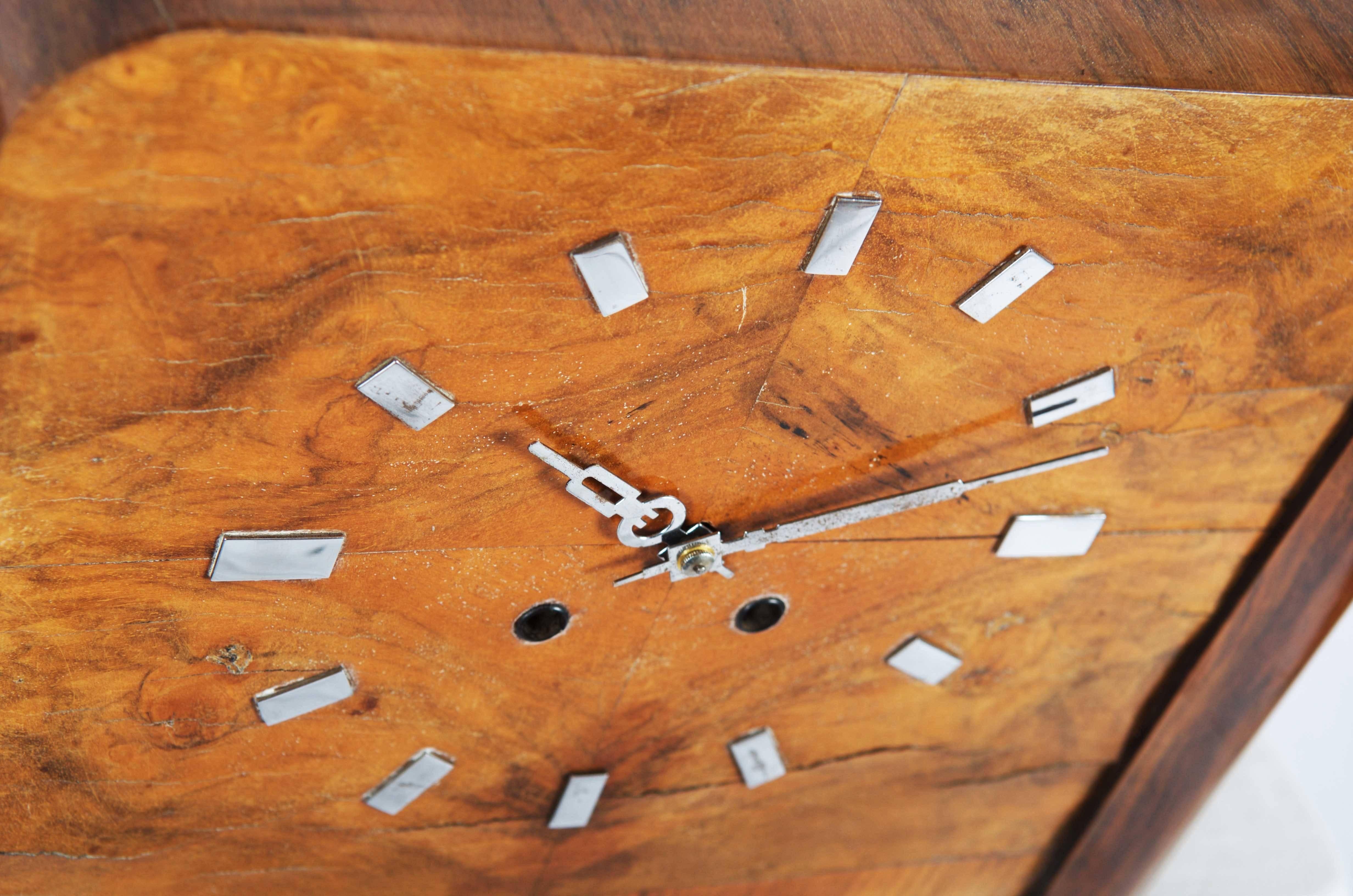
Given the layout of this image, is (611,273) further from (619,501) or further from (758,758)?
(758,758)

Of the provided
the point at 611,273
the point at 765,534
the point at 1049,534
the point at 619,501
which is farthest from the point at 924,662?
the point at 611,273

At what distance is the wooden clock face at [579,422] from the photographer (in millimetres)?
604

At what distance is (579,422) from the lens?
2.57 feet

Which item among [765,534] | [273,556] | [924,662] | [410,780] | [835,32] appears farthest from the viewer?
[924,662]

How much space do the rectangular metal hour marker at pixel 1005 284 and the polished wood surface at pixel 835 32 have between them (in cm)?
15

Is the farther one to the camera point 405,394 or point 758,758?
point 758,758

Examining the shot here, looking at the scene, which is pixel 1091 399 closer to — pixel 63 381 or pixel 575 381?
pixel 575 381

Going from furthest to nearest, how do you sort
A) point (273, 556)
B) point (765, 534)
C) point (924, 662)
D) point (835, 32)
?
1. point (924, 662)
2. point (765, 534)
3. point (273, 556)
4. point (835, 32)

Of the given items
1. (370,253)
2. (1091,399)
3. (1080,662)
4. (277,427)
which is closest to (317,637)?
(277,427)

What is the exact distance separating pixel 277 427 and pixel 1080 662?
3.03ft

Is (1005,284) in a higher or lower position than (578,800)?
higher

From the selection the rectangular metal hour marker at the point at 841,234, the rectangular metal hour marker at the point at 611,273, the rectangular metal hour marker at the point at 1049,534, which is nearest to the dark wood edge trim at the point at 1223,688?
the rectangular metal hour marker at the point at 1049,534

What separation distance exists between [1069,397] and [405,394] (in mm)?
577

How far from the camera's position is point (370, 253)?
64 cm
